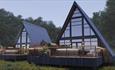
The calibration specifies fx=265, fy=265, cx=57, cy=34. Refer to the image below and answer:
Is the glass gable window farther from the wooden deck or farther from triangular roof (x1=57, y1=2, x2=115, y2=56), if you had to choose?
the wooden deck

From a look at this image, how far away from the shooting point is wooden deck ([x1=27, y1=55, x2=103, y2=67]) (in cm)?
1870

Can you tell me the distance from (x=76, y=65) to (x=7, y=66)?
18.2ft

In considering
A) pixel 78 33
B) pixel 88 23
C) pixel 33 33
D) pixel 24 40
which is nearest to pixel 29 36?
pixel 33 33

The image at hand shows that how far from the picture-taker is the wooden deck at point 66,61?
18.7 m

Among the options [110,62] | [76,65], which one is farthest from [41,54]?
[110,62]

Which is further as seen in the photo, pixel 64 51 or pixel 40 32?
pixel 40 32

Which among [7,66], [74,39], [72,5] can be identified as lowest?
[7,66]

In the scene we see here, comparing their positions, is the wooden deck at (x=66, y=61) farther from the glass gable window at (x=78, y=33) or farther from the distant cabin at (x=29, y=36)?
the distant cabin at (x=29, y=36)

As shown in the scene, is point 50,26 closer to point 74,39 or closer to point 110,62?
point 74,39

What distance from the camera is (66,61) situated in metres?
20.1


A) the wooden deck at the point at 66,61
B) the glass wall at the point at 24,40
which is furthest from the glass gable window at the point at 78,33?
the glass wall at the point at 24,40

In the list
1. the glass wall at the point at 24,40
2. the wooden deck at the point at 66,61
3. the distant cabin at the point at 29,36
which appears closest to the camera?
the wooden deck at the point at 66,61

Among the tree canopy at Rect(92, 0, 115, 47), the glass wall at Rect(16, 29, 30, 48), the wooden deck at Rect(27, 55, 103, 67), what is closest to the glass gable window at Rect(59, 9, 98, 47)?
the wooden deck at Rect(27, 55, 103, 67)

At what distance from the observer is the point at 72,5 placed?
26.5m
